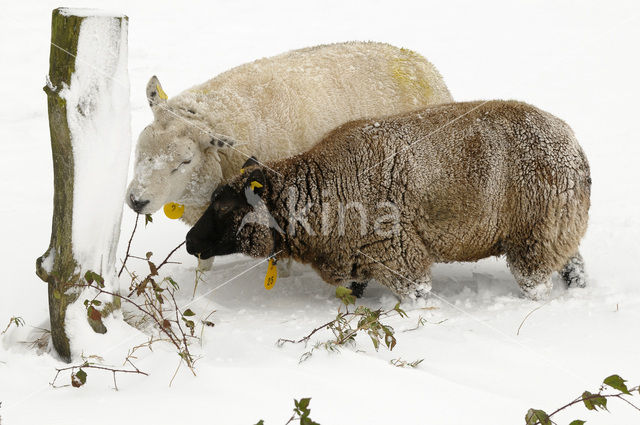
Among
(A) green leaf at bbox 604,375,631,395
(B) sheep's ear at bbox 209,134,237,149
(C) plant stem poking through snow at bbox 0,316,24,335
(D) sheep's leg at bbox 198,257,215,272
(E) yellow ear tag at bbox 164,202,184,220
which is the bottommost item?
(D) sheep's leg at bbox 198,257,215,272

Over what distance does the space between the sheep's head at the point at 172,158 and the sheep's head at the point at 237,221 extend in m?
0.31

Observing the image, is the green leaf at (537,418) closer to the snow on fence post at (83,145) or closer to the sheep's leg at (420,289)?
the sheep's leg at (420,289)

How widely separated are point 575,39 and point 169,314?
10219 millimetres

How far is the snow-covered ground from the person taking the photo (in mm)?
3043

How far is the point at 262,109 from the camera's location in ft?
17.3

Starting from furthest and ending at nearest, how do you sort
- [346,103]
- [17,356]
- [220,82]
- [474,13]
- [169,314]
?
[474,13] < [346,103] < [220,82] < [169,314] < [17,356]

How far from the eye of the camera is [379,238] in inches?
185

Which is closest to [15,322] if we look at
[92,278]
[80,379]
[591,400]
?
[92,278]

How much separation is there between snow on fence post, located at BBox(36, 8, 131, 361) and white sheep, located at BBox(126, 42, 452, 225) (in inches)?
33.9

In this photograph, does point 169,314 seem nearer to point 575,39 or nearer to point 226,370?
point 226,370

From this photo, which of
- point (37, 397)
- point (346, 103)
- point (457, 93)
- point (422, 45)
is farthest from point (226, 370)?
point (422, 45)

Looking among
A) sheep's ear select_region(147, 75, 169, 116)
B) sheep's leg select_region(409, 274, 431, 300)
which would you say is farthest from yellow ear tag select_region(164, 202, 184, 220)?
sheep's leg select_region(409, 274, 431, 300)

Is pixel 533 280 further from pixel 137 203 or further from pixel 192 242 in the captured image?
pixel 137 203

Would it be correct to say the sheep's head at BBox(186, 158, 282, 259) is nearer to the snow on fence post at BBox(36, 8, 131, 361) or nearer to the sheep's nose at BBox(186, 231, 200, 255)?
the sheep's nose at BBox(186, 231, 200, 255)
